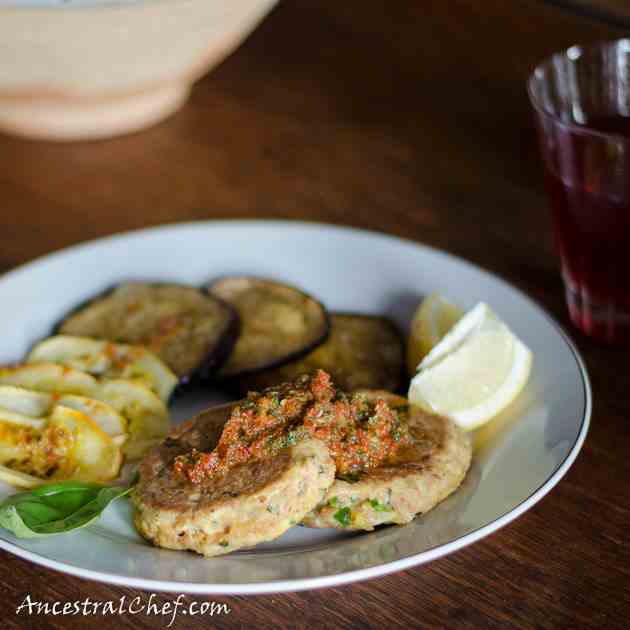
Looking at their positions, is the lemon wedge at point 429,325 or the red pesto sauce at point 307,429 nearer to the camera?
the red pesto sauce at point 307,429

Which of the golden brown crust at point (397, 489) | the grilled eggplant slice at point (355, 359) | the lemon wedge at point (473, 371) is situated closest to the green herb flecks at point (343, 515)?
the golden brown crust at point (397, 489)

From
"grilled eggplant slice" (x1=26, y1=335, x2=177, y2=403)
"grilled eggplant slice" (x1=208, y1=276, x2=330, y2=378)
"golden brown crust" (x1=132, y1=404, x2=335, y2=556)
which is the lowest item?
"grilled eggplant slice" (x1=208, y1=276, x2=330, y2=378)

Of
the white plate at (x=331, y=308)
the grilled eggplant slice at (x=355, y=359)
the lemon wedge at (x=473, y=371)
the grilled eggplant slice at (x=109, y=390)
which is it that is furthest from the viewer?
the grilled eggplant slice at (x=355, y=359)

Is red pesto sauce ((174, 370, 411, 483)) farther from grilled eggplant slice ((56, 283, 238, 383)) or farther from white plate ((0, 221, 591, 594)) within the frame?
grilled eggplant slice ((56, 283, 238, 383))

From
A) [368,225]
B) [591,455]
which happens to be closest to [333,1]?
[368,225]

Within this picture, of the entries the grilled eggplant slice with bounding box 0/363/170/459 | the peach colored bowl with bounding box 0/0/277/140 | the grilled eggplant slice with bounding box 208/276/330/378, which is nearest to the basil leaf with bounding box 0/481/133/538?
the grilled eggplant slice with bounding box 0/363/170/459

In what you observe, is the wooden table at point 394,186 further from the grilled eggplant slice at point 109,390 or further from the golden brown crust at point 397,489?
the grilled eggplant slice at point 109,390
